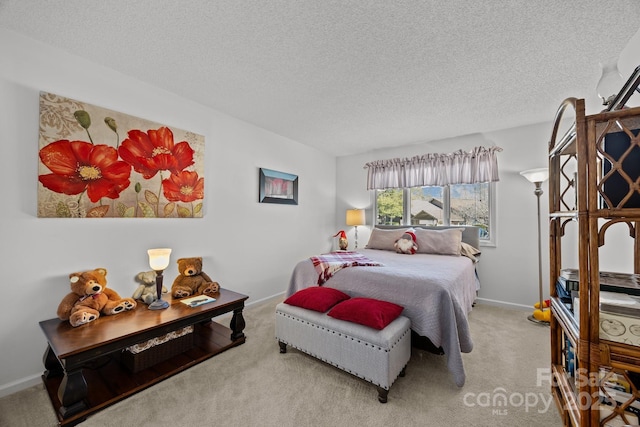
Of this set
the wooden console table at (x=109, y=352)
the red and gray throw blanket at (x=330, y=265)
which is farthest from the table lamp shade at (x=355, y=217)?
the wooden console table at (x=109, y=352)

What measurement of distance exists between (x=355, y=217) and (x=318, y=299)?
2.58m

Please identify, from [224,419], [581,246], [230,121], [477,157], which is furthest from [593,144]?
[230,121]

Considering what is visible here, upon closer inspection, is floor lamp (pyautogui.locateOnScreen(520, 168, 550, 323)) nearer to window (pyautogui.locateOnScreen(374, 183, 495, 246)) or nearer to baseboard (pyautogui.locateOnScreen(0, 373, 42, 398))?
window (pyautogui.locateOnScreen(374, 183, 495, 246))

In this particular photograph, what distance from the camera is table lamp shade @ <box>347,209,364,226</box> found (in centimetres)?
450

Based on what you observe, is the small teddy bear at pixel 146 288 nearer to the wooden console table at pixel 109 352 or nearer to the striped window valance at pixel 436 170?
the wooden console table at pixel 109 352

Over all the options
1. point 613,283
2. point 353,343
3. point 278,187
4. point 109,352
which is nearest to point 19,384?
point 109,352

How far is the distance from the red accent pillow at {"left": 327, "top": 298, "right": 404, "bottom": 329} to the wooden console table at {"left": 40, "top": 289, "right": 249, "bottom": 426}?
1.04 metres

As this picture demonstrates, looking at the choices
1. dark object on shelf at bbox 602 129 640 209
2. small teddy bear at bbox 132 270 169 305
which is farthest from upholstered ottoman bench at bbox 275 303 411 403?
dark object on shelf at bbox 602 129 640 209

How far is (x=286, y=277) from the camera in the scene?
12.8 ft

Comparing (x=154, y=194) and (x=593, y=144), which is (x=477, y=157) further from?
(x=154, y=194)

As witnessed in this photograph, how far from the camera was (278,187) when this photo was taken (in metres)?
3.77

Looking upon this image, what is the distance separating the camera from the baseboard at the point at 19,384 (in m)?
1.69

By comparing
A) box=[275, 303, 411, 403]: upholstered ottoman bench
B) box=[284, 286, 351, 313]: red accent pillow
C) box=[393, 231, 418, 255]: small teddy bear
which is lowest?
box=[275, 303, 411, 403]: upholstered ottoman bench

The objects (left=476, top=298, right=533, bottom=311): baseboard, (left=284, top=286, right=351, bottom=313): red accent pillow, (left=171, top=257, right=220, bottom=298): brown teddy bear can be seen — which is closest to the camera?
(left=284, top=286, right=351, bottom=313): red accent pillow
